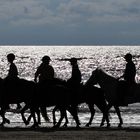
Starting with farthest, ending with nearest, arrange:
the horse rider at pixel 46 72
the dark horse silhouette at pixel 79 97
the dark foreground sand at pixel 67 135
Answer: the dark horse silhouette at pixel 79 97 → the horse rider at pixel 46 72 → the dark foreground sand at pixel 67 135

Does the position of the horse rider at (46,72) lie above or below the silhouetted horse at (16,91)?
above

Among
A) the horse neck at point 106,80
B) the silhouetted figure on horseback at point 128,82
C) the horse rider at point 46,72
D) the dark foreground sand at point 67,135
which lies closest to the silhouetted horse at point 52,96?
the horse rider at point 46,72

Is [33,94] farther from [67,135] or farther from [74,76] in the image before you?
[67,135]

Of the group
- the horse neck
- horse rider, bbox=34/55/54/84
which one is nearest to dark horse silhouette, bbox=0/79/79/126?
horse rider, bbox=34/55/54/84

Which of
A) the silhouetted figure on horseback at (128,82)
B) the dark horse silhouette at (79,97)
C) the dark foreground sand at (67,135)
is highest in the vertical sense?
the silhouetted figure on horseback at (128,82)

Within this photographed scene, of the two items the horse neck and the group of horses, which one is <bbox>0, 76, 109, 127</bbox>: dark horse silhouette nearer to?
the group of horses

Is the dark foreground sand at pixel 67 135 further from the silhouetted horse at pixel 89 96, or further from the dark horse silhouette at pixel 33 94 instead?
the silhouetted horse at pixel 89 96

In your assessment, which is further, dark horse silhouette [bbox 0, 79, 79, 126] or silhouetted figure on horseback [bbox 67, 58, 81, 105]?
silhouetted figure on horseback [bbox 67, 58, 81, 105]

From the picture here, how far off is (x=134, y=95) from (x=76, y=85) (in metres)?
2.42

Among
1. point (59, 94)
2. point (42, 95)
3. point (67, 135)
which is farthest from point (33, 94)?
point (67, 135)

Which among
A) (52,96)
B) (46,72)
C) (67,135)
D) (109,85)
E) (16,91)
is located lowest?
(67,135)

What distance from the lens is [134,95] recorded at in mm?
21922

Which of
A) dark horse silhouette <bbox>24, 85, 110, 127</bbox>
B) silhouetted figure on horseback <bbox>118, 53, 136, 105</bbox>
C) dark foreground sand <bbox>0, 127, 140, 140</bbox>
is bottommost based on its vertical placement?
dark foreground sand <bbox>0, 127, 140, 140</bbox>

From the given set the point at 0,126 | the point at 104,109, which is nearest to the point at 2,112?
the point at 0,126
